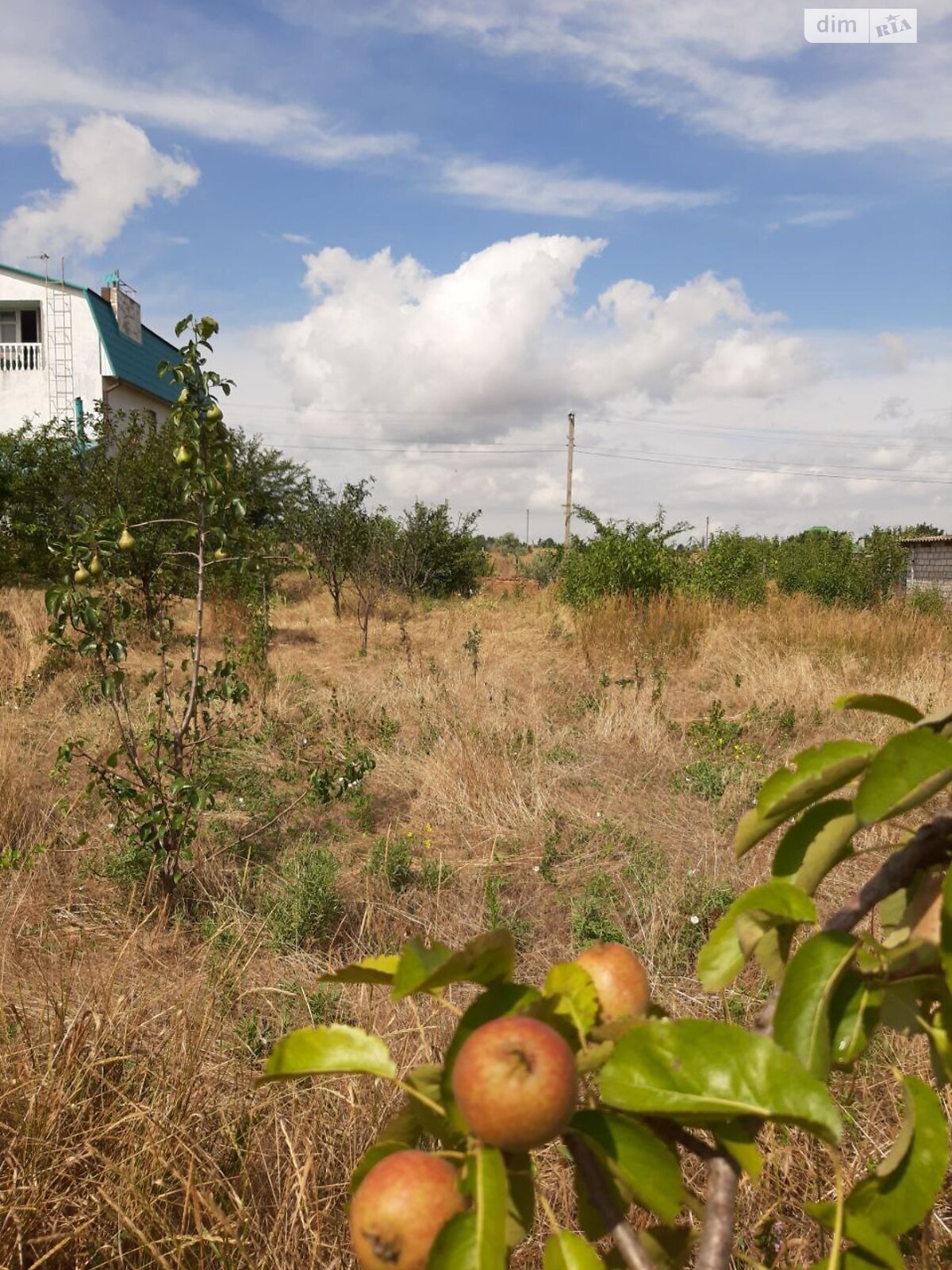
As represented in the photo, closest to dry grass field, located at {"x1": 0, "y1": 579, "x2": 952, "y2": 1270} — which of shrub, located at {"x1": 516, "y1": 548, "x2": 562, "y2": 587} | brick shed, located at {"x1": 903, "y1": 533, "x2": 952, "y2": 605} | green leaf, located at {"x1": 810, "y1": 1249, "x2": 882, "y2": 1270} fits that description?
green leaf, located at {"x1": 810, "y1": 1249, "x2": 882, "y2": 1270}

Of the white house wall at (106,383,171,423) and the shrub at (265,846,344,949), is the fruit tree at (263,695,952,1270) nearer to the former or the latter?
the shrub at (265,846,344,949)

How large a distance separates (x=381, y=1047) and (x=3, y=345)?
1980 cm

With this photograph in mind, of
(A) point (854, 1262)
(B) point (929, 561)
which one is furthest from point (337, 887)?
(B) point (929, 561)

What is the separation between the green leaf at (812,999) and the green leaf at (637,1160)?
0.10m

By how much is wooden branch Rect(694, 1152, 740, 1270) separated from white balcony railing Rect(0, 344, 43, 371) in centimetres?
1949

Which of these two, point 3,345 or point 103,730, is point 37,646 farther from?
point 3,345

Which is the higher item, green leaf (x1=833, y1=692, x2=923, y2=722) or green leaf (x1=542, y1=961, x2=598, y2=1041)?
green leaf (x1=833, y1=692, x2=923, y2=722)

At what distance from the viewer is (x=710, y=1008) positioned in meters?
2.40

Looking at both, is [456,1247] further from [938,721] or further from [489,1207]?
[938,721]

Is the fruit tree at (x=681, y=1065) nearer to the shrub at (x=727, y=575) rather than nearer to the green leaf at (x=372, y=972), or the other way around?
the green leaf at (x=372, y=972)

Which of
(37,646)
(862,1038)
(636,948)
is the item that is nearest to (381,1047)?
(862,1038)

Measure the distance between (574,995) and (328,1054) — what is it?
0.17 m

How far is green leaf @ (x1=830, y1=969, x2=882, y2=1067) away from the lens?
519mm

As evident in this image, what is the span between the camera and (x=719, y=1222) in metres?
0.46
